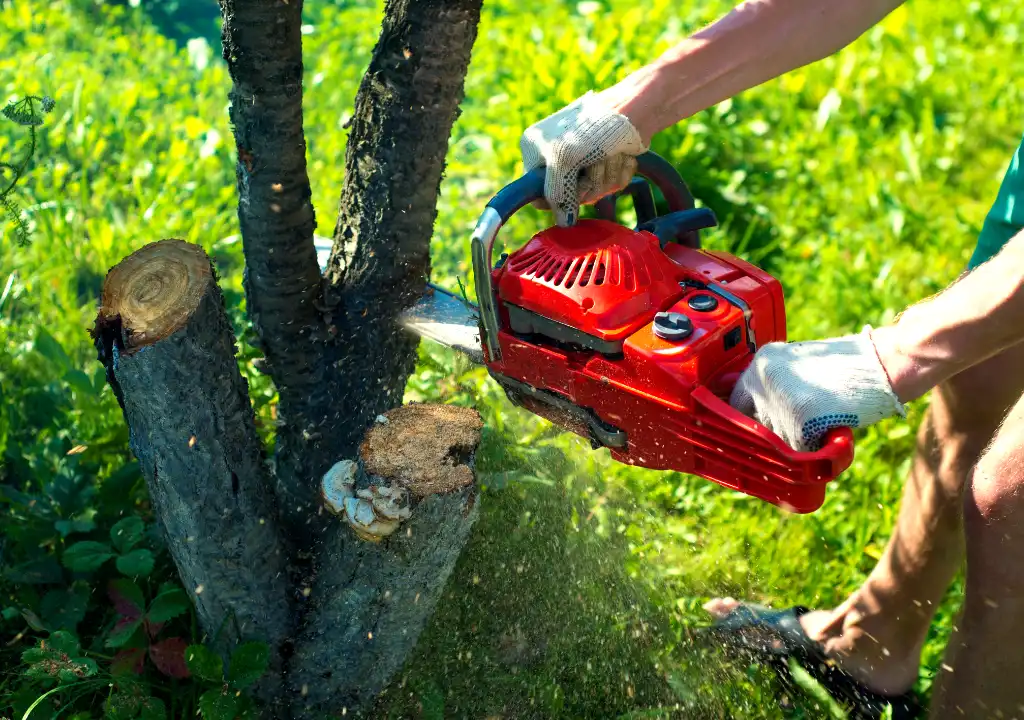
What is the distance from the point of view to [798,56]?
6.73 ft

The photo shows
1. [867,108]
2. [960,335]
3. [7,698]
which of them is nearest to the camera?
[960,335]

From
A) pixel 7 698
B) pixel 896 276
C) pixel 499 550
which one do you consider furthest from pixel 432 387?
pixel 896 276

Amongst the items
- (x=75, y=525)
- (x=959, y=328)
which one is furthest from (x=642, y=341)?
(x=75, y=525)

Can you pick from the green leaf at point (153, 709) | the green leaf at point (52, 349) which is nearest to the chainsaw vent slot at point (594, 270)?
the green leaf at point (153, 709)

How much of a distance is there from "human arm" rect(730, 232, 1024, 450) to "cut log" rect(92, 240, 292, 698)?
3.36 ft

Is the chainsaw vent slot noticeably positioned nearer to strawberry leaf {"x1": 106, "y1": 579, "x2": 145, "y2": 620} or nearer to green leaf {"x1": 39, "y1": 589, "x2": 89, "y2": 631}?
strawberry leaf {"x1": 106, "y1": 579, "x2": 145, "y2": 620}

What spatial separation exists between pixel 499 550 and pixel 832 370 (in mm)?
1117

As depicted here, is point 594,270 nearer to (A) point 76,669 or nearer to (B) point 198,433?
(B) point 198,433

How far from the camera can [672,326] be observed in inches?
74.3

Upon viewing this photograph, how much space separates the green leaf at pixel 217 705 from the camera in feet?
6.75

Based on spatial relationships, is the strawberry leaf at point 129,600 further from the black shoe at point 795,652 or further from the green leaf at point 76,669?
the black shoe at point 795,652

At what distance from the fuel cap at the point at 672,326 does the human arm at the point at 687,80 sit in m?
0.32

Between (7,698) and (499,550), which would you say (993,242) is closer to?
(499,550)

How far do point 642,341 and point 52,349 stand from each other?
1.88 m
